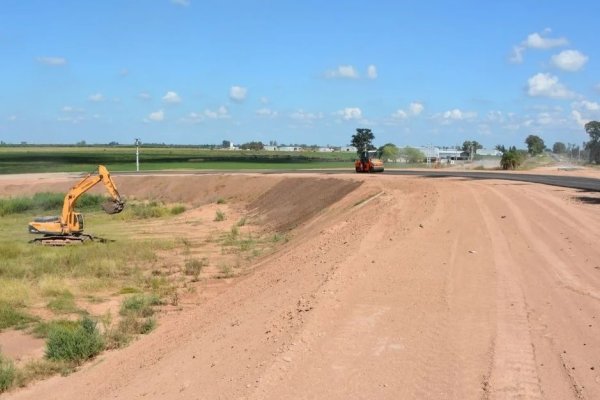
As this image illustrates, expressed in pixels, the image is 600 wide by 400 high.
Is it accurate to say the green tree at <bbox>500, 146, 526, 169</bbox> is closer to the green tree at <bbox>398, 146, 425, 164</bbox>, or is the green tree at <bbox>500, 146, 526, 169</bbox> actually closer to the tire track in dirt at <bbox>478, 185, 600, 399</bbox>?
the green tree at <bbox>398, 146, 425, 164</bbox>

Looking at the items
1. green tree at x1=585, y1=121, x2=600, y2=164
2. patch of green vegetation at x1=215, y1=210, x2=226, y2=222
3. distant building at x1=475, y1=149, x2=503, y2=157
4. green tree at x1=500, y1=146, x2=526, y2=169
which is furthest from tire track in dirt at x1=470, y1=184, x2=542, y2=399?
distant building at x1=475, y1=149, x2=503, y2=157

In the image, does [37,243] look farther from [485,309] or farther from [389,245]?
[485,309]

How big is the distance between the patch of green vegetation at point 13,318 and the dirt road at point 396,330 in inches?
140

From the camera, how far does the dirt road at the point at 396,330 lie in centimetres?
733

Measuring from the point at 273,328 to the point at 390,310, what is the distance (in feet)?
6.02

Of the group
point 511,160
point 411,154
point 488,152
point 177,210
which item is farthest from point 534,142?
point 177,210

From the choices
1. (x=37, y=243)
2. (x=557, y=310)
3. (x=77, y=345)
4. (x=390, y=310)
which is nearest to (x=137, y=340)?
(x=77, y=345)

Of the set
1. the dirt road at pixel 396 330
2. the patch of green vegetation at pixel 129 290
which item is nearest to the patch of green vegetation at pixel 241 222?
the patch of green vegetation at pixel 129 290

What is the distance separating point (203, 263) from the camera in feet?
79.2

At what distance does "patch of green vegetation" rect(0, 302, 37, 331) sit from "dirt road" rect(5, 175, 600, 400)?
3.55 m

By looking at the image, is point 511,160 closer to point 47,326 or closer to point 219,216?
point 219,216

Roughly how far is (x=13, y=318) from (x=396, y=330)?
417 inches

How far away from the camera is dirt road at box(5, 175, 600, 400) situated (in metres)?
7.33

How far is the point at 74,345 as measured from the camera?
11859 millimetres
